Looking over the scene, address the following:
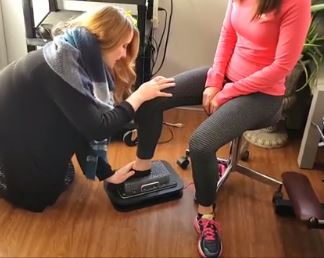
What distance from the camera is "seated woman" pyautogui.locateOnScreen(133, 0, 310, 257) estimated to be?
4.66 feet

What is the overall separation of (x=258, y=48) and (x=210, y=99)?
0.25m

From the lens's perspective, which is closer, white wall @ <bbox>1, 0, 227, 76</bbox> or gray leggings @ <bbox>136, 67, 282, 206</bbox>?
gray leggings @ <bbox>136, 67, 282, 206</bbox>

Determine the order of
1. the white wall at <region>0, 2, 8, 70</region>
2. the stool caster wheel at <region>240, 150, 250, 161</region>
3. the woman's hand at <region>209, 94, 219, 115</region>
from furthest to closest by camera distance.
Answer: the white wall at <region>0, 2, 8, 70</region>
the stool caster wheel at <region>240, 150, 250, 161</region>
the woman's hand at <region>209, 94, 219, 115</region>

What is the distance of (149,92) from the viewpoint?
154 cm

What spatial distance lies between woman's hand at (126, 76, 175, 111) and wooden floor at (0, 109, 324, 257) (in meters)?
0.47

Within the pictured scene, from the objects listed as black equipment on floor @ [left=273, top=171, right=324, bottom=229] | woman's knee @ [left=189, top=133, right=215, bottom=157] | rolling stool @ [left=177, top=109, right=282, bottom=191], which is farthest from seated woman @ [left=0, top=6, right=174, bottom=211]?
black equipment on floor @ [left=273, top=171, right=324, bottom=229]

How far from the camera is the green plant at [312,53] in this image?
1885mm

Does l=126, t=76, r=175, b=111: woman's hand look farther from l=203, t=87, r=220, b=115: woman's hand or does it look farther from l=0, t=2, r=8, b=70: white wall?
l=0, t=2, r=8, b=70: white wall

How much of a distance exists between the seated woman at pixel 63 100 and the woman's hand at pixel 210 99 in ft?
Result: 0.47

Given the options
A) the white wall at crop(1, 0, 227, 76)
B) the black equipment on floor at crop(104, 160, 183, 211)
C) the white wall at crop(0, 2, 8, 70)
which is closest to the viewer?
the black equipment on floor at crop(104, 160, 183, 211)

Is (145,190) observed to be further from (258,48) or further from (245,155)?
(258,48)

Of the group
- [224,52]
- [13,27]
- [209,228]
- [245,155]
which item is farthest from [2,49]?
[209,228]

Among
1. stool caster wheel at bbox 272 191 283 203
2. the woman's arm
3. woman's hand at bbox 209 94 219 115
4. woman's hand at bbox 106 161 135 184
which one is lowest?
stool caster wheel at bbox 272 191 283 203

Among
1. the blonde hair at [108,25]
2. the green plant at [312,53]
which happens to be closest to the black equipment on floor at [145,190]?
the blonde hair at [108,25]
